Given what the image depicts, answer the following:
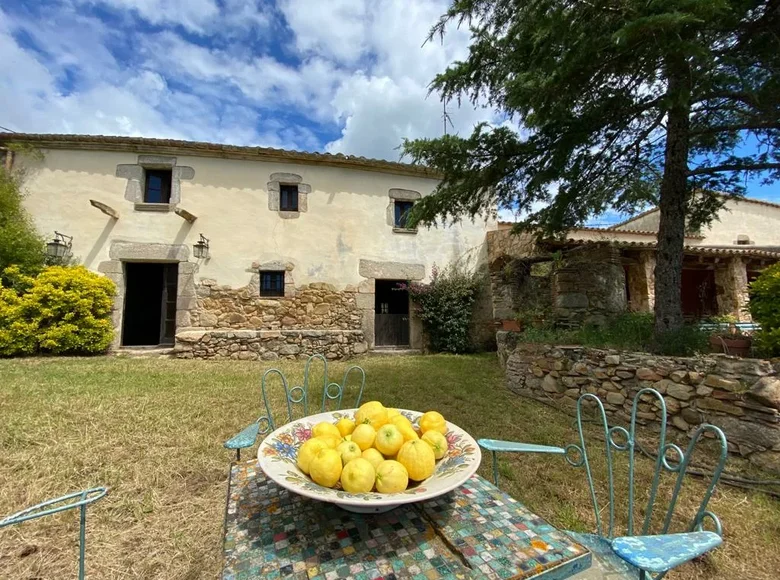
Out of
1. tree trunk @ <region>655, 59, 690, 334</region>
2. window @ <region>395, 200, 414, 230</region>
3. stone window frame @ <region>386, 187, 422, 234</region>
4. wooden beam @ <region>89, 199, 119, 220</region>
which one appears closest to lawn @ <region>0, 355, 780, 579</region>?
tree trunk @ <region>655, 59, 690, 334</region>

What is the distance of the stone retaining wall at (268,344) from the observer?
273 inches

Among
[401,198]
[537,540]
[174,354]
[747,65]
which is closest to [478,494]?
[537,540]

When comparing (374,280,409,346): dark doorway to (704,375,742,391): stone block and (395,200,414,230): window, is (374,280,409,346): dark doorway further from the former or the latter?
(704,375,742,391): stone block

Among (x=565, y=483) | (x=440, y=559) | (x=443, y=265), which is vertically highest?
(x=443, y=265)

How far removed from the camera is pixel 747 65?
2.85m

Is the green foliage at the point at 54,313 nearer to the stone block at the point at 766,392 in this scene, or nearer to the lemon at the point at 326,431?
the lemon at the point at 326,431

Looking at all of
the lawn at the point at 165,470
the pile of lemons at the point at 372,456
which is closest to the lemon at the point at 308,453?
the pile of lemons at the point at 372,456

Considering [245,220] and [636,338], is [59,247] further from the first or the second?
[636,338]

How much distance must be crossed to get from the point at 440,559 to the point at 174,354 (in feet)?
24.9

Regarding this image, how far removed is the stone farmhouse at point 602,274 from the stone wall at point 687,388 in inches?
81.0

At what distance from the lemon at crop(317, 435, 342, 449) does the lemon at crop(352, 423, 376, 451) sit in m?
0.07

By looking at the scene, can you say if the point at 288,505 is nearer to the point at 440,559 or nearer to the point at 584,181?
the point at 440,559

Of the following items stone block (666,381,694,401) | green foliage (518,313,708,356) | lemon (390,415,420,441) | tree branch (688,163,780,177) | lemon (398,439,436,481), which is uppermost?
tree branch (688,163,780,177)

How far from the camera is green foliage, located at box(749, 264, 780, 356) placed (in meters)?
2.98
